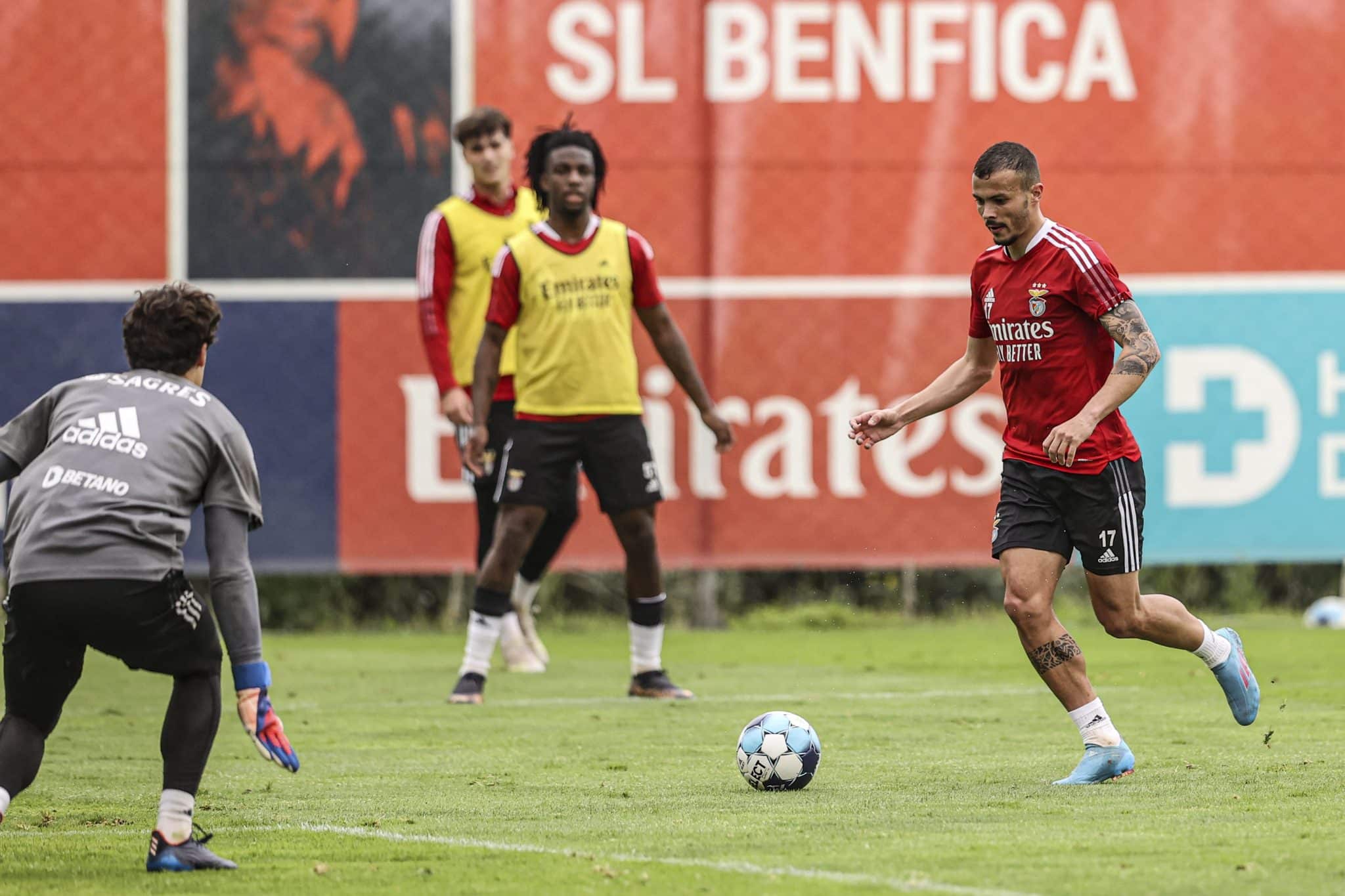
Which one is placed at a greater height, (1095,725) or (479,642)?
(1095,725)

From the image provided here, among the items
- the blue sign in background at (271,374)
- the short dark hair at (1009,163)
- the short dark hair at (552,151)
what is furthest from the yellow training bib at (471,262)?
the short dark hair at (1009,163)

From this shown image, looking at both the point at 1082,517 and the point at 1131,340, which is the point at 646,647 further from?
the point at 1131,340

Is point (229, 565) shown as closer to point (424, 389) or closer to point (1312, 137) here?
point (424, 389)

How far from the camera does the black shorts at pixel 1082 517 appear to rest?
21.7 feet

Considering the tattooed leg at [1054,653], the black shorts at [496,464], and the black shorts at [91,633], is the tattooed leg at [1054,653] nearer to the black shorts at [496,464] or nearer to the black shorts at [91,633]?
the black shorts at [91,633]

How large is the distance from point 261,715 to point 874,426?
112 inches

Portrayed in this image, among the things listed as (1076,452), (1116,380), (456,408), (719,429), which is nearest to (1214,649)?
(1076,452)

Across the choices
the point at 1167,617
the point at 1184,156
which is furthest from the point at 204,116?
the point at 1167,617

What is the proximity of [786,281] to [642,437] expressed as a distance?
12.3ft

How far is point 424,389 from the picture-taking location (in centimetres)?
1247

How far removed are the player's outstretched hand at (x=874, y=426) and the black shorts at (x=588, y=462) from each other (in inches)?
82.1

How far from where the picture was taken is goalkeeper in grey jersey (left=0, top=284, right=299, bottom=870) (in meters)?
4.98

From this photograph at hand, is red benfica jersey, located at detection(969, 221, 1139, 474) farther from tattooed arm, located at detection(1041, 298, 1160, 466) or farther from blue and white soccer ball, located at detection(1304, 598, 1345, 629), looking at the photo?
blue and white soccer ball, located at detection(1304, 598, 1345, 629)

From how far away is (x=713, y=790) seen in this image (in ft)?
21.3
